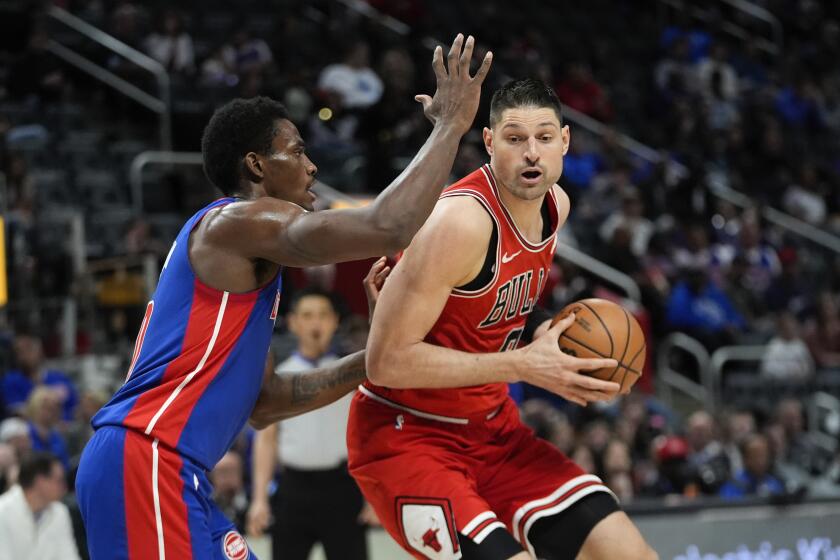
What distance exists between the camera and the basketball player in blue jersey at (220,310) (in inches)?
146

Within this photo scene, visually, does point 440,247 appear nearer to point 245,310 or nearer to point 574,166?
point 245,310

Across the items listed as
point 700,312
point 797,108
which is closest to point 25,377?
point 700,312

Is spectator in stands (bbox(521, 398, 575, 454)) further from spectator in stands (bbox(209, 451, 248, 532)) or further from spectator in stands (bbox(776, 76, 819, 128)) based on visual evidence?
spectator in stands (bbox(776, 76, 819, 128))

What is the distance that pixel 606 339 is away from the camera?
434 centimetres

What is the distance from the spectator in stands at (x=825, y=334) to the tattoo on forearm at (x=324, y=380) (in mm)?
9650

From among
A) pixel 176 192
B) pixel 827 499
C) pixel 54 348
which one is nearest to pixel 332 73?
pixel 176 192

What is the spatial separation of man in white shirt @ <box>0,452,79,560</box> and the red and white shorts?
299 cm

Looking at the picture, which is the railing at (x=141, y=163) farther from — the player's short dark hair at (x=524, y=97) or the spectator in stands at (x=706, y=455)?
the player's short dark hair at (x=524, y=97)

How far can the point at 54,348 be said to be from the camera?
10352mm

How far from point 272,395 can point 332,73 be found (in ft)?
32.1

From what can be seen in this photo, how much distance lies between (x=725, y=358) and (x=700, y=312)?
0.68 m

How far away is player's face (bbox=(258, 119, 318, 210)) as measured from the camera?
4.09 m

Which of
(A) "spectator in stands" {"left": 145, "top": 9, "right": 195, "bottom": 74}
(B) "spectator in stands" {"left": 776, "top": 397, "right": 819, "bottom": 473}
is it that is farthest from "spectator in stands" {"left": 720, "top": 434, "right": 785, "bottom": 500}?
(A) "spectator in stands" {"left": 145, "top": 9, "right": 195, "bottom": 74}

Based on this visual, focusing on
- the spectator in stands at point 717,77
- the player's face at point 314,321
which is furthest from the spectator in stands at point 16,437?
the spectator in stands at point 717,77
